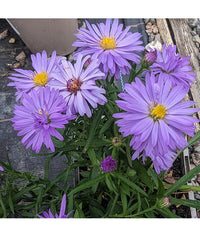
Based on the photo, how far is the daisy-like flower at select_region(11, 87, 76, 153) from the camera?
722mm

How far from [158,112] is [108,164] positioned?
17 centimetres

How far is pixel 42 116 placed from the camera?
71 cm

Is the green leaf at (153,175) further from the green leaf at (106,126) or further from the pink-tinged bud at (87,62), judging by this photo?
the pink-tinged bud at (87,62)

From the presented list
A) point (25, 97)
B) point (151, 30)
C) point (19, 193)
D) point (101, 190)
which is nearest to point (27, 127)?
point (25, 97)

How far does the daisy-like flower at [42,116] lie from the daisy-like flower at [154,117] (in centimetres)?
13

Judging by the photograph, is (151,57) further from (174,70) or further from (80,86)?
(80,86)

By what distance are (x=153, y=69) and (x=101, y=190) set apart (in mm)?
476

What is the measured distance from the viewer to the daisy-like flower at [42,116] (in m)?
0.72

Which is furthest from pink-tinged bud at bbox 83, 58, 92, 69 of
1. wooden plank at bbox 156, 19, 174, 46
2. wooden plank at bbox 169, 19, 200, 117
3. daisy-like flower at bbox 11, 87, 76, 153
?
wooden plank at bbox 156, 19, 174, 46

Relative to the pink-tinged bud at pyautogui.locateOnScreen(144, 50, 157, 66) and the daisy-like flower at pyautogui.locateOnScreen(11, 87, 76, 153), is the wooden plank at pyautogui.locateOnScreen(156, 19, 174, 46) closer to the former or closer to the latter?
the pink-tinged bud at pyautogui.locateOnScreen(144, 50, 157, 66)

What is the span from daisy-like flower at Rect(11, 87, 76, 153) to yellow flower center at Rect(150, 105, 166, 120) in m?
0.18

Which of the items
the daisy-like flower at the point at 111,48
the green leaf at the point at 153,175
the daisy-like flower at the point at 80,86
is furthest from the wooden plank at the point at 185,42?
the daisy-like flower at the point at 80,86

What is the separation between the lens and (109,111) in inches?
33.2

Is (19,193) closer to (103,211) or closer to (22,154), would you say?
(103,211)
